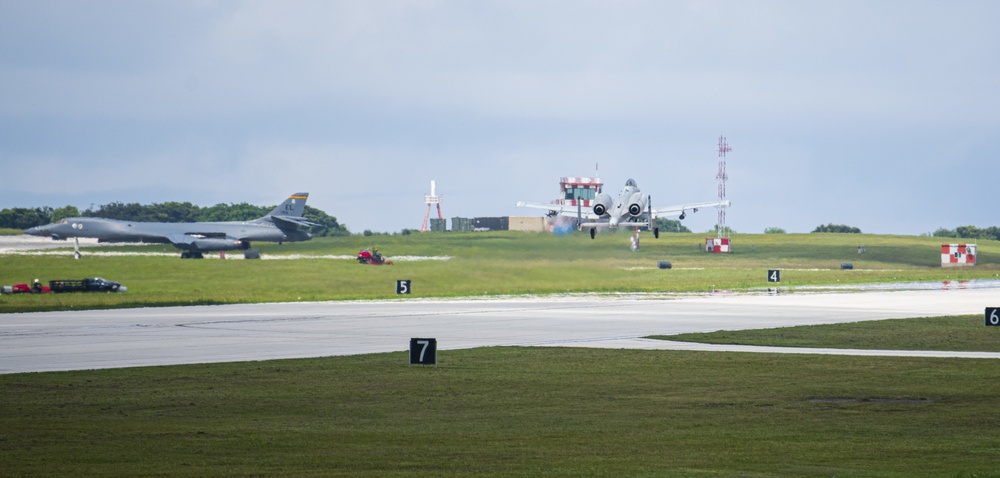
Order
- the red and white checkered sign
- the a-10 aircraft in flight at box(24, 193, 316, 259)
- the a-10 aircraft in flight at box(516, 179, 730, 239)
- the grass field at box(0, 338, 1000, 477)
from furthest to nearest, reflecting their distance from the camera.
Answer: the red and white checkered sign
the a-10 aircraft in flight at box(24, 193, 316, 259)
the a-10 aircraft in flight at box(516, 179, 730, 239)
the grass field at box(0, 338, 1000, 477)

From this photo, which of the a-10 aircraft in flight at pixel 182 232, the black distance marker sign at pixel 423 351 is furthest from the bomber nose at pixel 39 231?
the black distance marker sign at pixel 423 351

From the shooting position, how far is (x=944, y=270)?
486ft

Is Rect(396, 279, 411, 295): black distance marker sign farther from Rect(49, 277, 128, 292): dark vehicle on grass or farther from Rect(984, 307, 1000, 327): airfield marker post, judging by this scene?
Rect(984, 307, 1000, 327): airfield marker post

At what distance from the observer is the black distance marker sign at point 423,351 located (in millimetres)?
36156

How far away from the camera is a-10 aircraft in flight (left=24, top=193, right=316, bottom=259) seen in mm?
138250

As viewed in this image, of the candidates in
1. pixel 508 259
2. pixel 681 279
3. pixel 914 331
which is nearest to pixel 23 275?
pixel 508 259

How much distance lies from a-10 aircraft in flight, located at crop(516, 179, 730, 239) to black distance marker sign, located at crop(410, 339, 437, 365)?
47.7m

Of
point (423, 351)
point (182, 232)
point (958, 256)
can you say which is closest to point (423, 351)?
point (423, 351)

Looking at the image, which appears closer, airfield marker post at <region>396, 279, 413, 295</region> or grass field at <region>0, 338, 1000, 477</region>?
grass field at <region>0, 338, 1000, 477</region>

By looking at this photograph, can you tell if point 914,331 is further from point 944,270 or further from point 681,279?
point 944,270

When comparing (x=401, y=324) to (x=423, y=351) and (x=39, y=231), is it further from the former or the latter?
(x=39, y=231)

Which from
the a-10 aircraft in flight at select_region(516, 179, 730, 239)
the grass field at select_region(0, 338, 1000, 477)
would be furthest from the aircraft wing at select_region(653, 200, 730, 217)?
the grass field at select_region(0, 338, 1000, 477)

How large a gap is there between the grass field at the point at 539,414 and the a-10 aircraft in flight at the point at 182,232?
97.6 meters

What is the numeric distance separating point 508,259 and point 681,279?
28766 millimetres
